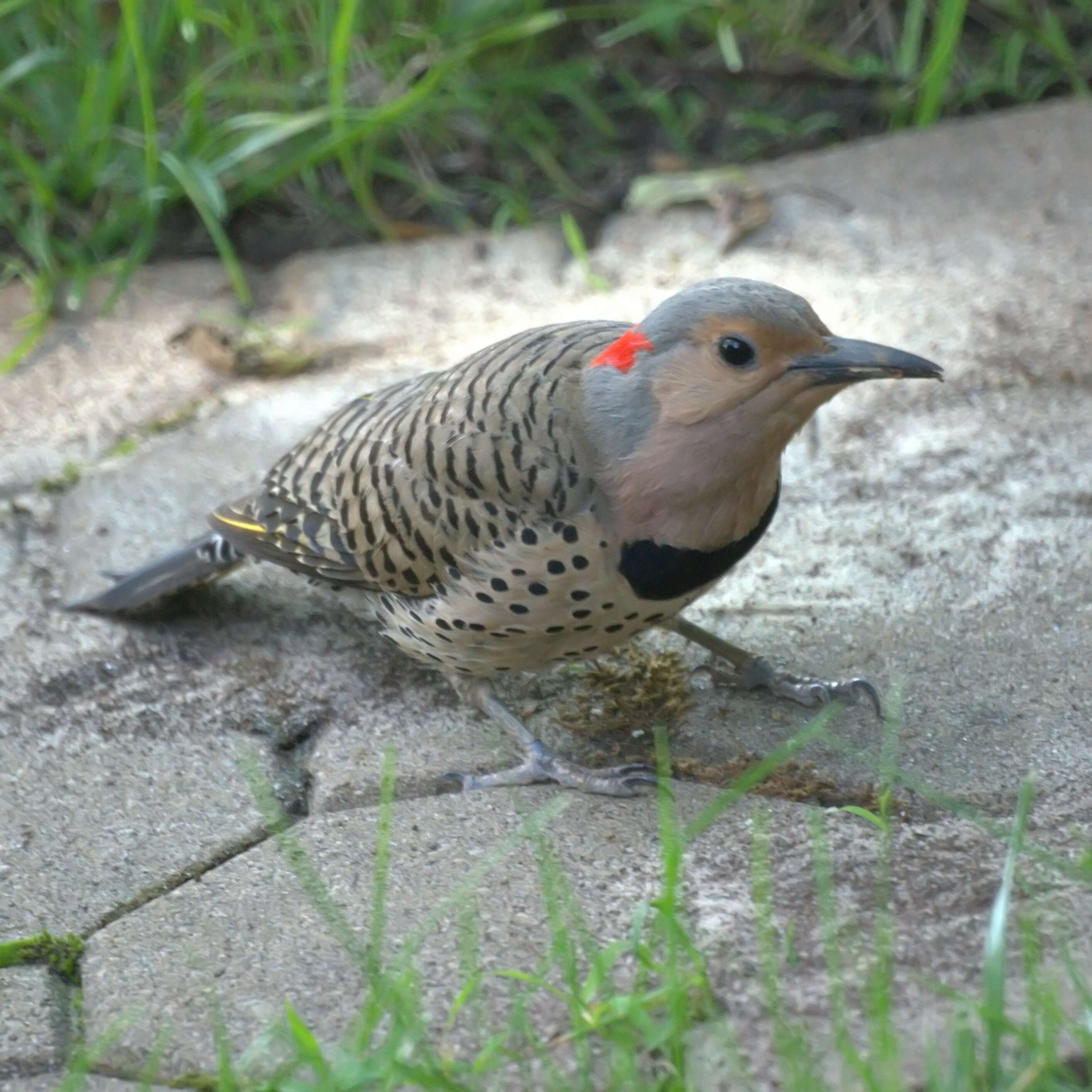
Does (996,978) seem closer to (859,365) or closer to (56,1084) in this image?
(859,365)

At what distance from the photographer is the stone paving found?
2.68 metres

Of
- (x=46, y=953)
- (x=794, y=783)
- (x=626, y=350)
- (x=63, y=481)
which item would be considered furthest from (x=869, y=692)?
(x=63, y=481)

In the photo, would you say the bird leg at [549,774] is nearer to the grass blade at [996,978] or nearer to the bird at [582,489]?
the bird at [582,489]

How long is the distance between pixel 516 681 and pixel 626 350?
37.9 inches

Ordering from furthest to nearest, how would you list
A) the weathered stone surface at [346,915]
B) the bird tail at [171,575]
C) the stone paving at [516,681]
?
the bird tail at [171,575], the stone paving at [516,681], the weathered stone surface at [346,915]

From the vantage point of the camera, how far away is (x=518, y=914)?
272cm

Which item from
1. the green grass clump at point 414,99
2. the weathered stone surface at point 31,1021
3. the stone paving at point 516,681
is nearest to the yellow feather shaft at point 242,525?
the stone paving at point 516,681

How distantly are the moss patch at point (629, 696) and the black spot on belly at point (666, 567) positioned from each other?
49cm

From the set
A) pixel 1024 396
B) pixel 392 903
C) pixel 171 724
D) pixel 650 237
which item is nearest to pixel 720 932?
pixel 392 903

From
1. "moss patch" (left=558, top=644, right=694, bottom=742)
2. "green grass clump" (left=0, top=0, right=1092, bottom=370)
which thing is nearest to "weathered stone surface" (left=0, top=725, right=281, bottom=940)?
"moss patch" (left=558, top=644, right=694, bottom=742)

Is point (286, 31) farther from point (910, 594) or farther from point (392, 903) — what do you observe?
point (392, 903)

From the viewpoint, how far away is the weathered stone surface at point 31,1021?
2516 millimetres

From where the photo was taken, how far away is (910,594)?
3.69 m

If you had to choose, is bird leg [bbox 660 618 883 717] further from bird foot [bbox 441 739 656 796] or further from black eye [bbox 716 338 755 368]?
black eye [bbox 716 338 755 368]
